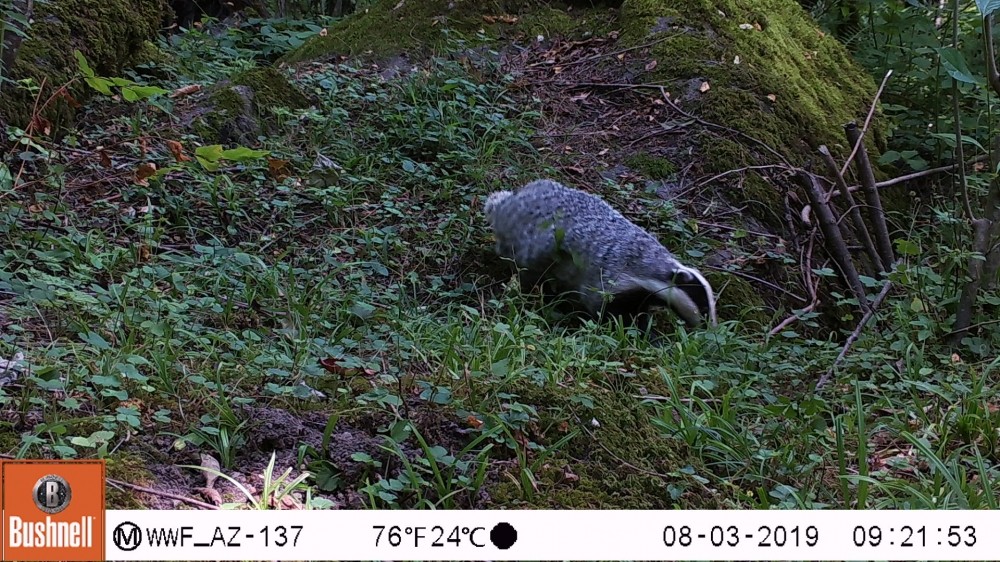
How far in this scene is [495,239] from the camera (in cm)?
498

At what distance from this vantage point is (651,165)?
6.08 metres

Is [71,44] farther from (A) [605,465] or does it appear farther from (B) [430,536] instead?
(B) [430,536]

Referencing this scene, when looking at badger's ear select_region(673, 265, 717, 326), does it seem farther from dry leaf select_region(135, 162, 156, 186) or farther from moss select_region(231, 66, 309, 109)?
moss select_region(231, 66, 309, 109)

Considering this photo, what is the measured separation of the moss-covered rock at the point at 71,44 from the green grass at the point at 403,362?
0.34 m

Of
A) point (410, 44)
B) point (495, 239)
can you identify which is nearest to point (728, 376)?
point (495, 239)

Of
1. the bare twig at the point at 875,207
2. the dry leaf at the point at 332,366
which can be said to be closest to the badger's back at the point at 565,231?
the bare twig at the point at 875,207

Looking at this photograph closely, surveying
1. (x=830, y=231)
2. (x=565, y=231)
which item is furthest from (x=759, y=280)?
(x=565, y=231)

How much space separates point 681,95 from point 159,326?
4669mm

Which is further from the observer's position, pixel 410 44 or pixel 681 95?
pixel 410 44

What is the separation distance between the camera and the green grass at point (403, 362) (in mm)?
2598

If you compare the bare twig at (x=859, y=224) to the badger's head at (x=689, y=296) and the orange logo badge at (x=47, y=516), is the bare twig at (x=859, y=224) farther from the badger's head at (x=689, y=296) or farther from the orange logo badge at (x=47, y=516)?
the orange logo badge at (x=47, y=516)

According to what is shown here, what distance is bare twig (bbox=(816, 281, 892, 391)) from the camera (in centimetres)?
368

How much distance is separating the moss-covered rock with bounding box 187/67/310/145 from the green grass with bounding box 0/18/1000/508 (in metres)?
0.19

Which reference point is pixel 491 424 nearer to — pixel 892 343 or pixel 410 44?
pixel 892 343
